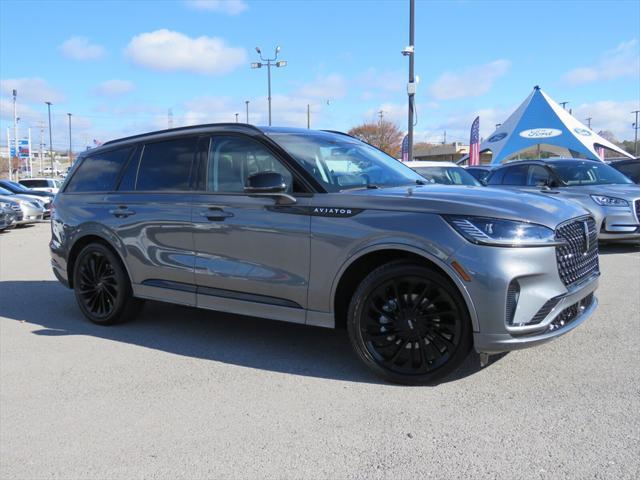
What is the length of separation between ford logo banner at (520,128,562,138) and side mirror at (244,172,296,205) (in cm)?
2673

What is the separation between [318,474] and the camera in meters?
Result: 2.82

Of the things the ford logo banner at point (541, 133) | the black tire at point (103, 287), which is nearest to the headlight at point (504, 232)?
the black tire at point (103, 287)

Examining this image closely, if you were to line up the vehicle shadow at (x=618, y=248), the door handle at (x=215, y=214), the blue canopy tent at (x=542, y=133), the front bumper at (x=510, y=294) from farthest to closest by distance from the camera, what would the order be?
the blue canopy tent at (x=542, y=133), the vehicle shadow at (x=618, y=248), the door handle at (x=215, y=214), the front bumper at (x=510, y=294)

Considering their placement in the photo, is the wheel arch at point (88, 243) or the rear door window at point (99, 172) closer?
the wheel arch at point (88, 243)

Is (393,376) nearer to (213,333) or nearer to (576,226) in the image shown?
(576,226)

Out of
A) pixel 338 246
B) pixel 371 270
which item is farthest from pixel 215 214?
pixel 371 270

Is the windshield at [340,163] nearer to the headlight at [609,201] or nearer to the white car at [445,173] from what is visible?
the white car at [445,173]

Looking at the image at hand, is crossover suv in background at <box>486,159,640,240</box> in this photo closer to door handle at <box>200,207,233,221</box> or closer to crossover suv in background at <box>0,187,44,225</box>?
door handle at <box>200,207,233,221</box>

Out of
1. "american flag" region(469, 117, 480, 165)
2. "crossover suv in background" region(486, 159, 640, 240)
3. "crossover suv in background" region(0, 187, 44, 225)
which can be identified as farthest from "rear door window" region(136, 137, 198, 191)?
"american flag" region(469, 117, 480, 165)

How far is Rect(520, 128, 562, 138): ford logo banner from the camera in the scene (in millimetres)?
27812

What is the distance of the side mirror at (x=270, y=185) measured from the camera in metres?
4.11

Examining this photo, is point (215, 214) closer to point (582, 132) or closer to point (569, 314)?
point (569, 314)

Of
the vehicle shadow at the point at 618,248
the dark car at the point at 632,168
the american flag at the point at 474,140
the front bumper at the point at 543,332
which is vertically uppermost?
the american flag at the point at 474,140

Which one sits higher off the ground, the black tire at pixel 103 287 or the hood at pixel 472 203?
the hood at pixel 472 203
